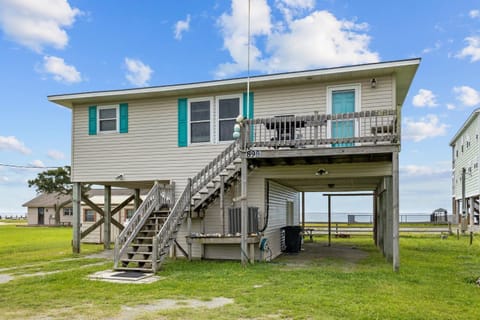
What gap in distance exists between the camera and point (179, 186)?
12.2 meters

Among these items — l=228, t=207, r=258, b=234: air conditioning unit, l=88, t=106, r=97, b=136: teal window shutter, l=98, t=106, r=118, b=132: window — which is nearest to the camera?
l=228, t=207, r=258, b=234: air conditioning unit

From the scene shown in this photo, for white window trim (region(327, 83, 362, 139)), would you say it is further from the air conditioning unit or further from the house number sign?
the air conditioning unit

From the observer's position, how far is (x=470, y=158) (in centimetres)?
2761

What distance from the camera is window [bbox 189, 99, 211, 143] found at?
12039 mm

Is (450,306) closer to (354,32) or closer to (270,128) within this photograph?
(270,128)

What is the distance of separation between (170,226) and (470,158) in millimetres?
25155

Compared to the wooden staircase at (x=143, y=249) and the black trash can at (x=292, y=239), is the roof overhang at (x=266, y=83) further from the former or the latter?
the black trash can at (x=292, y=239)

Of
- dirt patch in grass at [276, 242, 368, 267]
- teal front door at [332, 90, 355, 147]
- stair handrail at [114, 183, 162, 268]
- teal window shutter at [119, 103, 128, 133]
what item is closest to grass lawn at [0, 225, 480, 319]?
dirt patch in grass at [276, 242, 368, 267]

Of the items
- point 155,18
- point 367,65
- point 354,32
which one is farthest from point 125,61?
point 367,65

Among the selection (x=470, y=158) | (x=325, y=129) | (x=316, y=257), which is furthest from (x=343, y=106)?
(x=470, y=158)

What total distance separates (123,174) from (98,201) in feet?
37.3

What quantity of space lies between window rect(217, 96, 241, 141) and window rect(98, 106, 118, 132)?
12.0ft

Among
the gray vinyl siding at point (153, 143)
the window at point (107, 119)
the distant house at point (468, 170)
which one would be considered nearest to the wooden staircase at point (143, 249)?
the gray vinyl siding at point (153, 143)

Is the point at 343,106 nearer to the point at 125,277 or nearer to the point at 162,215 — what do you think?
→ the point at 162,215
